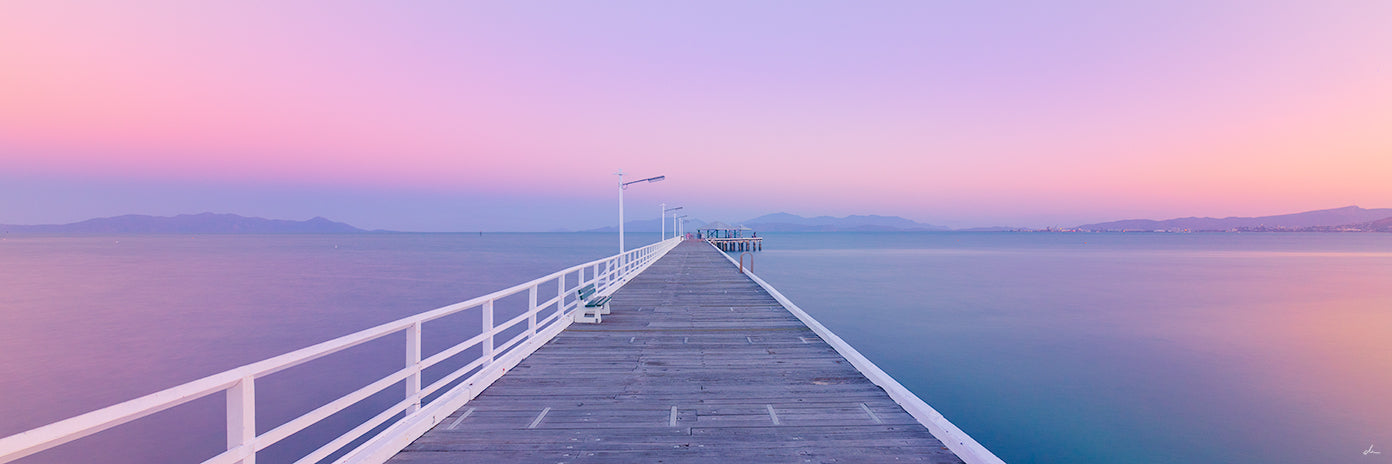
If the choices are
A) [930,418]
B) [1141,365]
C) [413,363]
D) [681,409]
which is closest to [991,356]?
[1141,365]

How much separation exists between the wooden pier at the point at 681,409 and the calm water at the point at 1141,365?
515cm

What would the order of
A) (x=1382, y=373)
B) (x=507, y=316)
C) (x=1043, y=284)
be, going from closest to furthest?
(x=1382, y=373), (x=507, y=316), (x=1043, y=284)

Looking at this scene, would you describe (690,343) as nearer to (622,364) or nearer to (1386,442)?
(622,364)

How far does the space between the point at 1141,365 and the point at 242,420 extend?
18397 millimetres

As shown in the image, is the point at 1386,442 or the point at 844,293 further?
the point at 844,293

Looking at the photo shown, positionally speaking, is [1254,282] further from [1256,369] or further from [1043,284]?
[1256,369]

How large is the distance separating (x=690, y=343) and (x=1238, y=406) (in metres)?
11.0

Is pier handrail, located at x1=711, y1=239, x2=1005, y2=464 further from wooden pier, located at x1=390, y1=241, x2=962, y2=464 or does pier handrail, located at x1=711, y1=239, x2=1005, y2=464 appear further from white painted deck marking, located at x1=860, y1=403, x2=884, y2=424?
white painted deck marking, located at x1=860, y1=403, x2=884, y2=424

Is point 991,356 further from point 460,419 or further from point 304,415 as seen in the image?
point 304,415

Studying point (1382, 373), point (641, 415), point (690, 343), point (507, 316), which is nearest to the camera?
point (641, 415)

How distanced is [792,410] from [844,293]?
27.3 m

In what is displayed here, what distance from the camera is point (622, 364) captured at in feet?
24.8

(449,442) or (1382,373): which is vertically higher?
(449,442)

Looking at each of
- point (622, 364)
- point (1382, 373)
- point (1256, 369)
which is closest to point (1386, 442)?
point (1256, 369)
